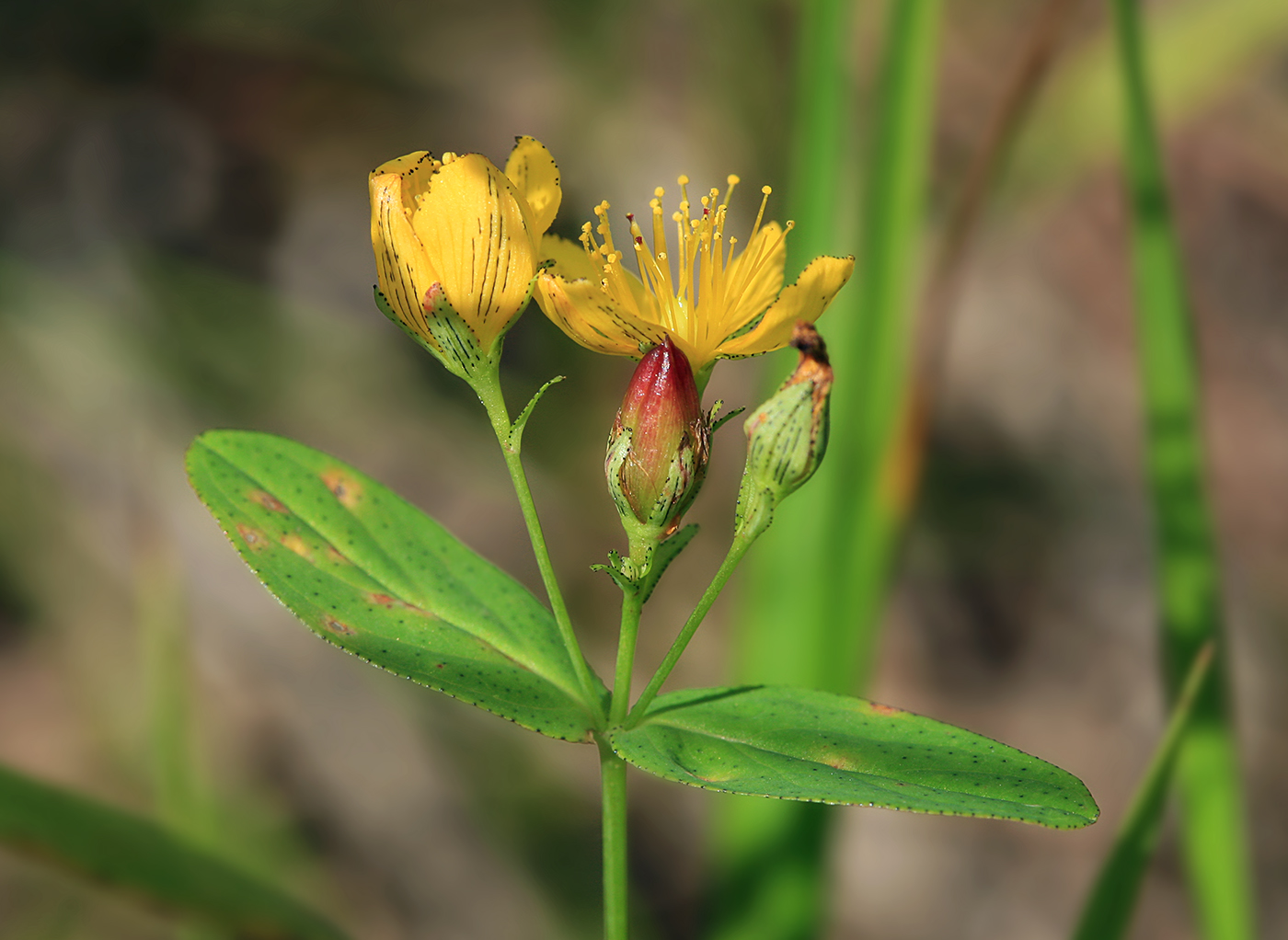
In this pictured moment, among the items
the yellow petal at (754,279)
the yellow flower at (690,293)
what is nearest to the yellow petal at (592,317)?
the yellow flower at (690,293)

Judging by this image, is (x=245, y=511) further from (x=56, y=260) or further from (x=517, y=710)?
(x=56, y=260)

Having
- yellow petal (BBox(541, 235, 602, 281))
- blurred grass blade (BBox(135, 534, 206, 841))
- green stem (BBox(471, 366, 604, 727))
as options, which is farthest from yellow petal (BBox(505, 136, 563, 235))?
blurred grass blade (BBox(135, 534, 206, 841))

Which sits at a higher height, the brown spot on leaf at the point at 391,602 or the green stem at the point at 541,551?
the green stem at the point at 541,551

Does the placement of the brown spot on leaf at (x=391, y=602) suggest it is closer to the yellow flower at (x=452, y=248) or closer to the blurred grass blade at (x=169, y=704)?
the yellow flower at (x=452, y=248)

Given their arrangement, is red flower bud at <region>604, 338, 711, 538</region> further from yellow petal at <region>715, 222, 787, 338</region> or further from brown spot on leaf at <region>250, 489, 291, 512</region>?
brown spot on leaf at <region>250, 489, 291, 512</region>

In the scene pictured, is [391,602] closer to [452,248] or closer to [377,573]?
[377,573]
